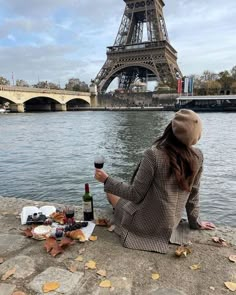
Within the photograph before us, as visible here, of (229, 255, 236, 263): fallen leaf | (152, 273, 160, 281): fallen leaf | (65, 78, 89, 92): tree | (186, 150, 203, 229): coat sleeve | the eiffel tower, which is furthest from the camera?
(65, 78, 89, 92): tree

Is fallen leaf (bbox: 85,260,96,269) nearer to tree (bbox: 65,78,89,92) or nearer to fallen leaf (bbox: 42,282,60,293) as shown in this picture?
fallen leaf (bbox: 42,282,60,293)

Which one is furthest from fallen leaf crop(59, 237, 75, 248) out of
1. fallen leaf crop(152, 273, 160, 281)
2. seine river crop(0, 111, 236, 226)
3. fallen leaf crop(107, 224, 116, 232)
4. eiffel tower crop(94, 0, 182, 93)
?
eiffel tower crop(94, 0, 182, 93)

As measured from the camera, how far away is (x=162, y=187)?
246 centimetres

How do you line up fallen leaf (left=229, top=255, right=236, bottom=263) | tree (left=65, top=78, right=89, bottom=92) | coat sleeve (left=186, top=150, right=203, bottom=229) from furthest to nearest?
1. tree (left=65, top=78, right=89, bottom=92)
2. coat sleeve (left=186, top=150, right=203, bottom=229)
3. fallen leaf (left=229, top=255, right=236, bottom=263)

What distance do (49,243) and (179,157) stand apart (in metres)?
1.43

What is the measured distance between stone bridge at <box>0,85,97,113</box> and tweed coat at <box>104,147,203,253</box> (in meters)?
49.0

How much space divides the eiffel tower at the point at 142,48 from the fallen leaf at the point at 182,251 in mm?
64038

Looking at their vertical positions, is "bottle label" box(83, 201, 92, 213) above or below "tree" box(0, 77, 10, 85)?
below

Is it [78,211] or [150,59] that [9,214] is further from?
[150,59]

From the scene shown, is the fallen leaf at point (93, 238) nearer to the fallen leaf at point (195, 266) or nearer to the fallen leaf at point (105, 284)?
the fallen leaf at point (105, 284)

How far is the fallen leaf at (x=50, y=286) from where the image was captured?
2176 mm

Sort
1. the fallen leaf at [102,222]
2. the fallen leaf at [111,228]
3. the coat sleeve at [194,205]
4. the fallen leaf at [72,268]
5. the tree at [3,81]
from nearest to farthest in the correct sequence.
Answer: the fallen leaf at [72,268]
the coat sleeve at [194,205]
the fallen leaf at [111,228]
the fallen leaf at [102,222]
the tree at [3,81]

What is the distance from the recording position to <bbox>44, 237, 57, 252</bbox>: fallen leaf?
9.02ft

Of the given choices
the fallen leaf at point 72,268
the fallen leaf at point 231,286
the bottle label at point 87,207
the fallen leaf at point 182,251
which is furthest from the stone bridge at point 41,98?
the fallen leaf at point 231,286
